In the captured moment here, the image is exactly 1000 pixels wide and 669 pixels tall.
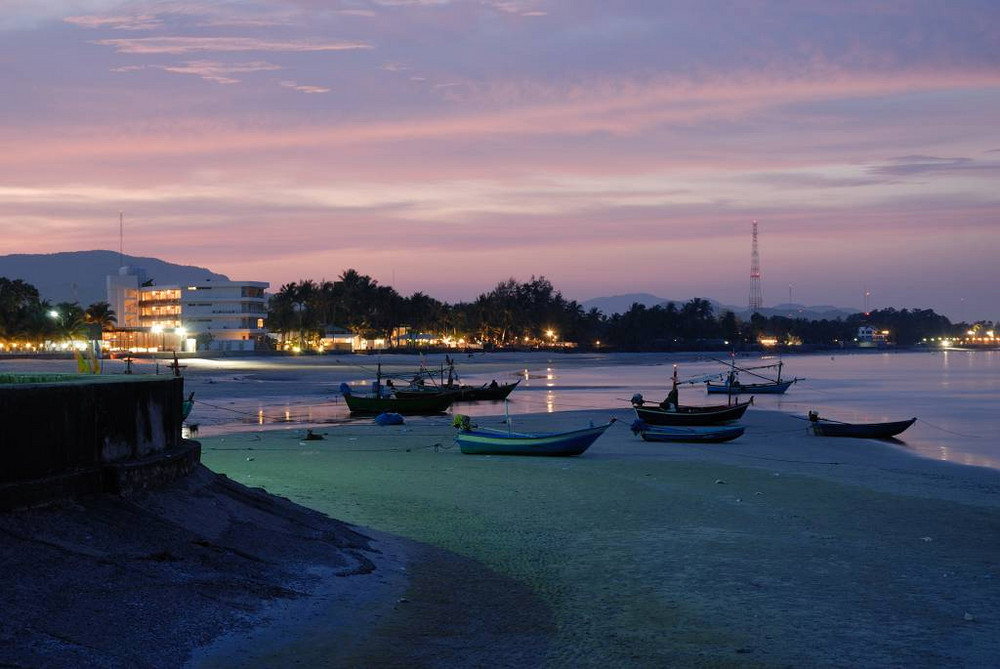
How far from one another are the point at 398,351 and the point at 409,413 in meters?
133

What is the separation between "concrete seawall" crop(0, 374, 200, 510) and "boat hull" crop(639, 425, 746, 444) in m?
21.6

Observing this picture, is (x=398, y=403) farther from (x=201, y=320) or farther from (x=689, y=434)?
(x=201, y=320)

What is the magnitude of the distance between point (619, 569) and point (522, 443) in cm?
1316

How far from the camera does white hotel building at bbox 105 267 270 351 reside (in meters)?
156

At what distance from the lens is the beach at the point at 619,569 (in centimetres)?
999

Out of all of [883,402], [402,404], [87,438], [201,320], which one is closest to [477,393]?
[402,404]

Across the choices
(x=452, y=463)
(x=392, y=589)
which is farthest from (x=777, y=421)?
(x=392, y=589)

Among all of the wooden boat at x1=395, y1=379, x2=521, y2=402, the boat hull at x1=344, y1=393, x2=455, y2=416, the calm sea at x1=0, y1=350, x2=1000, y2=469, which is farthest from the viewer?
the wooden boat at x1=395, y1=379, x2=521, y2=402

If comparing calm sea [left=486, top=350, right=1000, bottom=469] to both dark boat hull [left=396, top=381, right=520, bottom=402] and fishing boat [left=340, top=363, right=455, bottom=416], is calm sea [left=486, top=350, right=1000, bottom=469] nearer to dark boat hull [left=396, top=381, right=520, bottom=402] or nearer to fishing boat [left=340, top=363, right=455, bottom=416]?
dark boat hull [left=396, top=381, right=520, bottom=402]

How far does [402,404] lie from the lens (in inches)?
1927

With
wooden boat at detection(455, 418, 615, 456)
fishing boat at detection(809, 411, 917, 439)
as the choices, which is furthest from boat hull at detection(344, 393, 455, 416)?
wooden boat at detection(455, 418, 615, 456)

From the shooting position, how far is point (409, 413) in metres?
49.4

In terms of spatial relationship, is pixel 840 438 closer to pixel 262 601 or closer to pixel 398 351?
pixel 262 601

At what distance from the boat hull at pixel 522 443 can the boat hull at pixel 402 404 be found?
2086 cm
